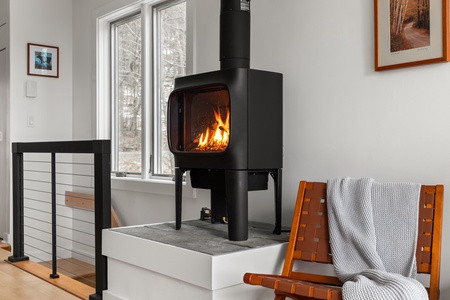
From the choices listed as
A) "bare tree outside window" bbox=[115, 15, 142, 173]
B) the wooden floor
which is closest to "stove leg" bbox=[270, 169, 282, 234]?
the wooden floor

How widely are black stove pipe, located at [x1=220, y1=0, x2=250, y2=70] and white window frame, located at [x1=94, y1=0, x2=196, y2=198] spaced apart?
979 millimetres

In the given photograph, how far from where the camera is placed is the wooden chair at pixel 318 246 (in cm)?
169

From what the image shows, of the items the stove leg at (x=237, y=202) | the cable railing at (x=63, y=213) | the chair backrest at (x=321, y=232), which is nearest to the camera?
the chair backrest at (x=321, y=232)

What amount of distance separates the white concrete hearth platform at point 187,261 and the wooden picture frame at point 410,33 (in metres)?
1.02

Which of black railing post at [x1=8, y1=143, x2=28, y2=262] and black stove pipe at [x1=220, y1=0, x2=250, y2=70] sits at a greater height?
black stove pipe at [x1=220, y1=0, x2=250, y2=70]

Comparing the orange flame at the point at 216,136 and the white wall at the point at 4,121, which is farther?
the white wall at the point at 4,121

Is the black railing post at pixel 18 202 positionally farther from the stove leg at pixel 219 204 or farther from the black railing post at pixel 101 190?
the stove leg at pixel 219 204

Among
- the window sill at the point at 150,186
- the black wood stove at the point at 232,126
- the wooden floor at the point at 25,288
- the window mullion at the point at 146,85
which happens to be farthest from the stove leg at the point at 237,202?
the window mullion at the point at 146,85

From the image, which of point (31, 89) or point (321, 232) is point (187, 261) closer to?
point (321, 232)

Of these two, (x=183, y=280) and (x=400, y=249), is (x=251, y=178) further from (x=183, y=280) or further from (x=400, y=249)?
(x=400, y=249)

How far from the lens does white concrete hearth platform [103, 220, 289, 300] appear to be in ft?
6.73

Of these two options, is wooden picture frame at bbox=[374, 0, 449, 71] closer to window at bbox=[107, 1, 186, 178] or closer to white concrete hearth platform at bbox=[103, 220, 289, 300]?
white concrete hearth platform at bbox=[103, 220, 289, 300]

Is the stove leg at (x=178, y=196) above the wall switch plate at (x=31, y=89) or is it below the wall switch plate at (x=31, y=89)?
below

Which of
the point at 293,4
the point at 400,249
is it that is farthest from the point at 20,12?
the point at 400,249
